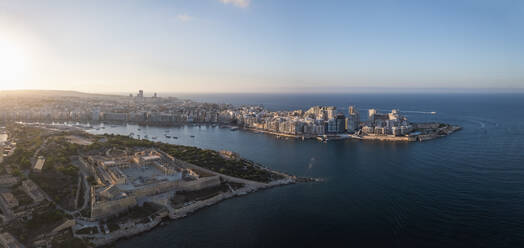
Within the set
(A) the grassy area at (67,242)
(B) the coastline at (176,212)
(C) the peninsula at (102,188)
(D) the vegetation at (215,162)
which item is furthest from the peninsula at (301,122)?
(A) the grassy area at (67,242)

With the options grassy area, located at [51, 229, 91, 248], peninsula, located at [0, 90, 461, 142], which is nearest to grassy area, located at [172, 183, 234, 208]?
grassy area, located at [51, 229, 91, 248]

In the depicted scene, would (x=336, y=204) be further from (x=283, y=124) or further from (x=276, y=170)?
(x=283, y=124)

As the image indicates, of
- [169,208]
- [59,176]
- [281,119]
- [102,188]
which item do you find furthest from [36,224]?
[281,119]

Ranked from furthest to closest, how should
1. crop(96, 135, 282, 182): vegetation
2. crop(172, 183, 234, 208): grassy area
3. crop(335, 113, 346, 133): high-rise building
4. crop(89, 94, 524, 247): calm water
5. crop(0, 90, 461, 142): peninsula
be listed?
1. crop(335, 113, 346, 133): high-rise building
2. crop(0, 90, 461, 142): peninsula
3. crop(96, 135, 282, 182): vegetation
4. crop(172, 183, 234, 208): grassy area
5. crop(89, 94, 524, 247): calm water

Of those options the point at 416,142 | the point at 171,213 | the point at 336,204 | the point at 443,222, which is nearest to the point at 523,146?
the point at 416,142

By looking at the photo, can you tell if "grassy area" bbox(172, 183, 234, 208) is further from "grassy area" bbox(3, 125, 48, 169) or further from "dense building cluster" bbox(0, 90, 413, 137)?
"dense building cluster" bbox(0, 90, 413, 137)

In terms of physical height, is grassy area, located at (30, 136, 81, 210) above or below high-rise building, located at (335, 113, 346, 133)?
below

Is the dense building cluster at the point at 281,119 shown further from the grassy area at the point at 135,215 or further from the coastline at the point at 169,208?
the grassy area at the point at 135,215

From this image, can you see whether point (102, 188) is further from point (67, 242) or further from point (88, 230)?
point (67, 242)
